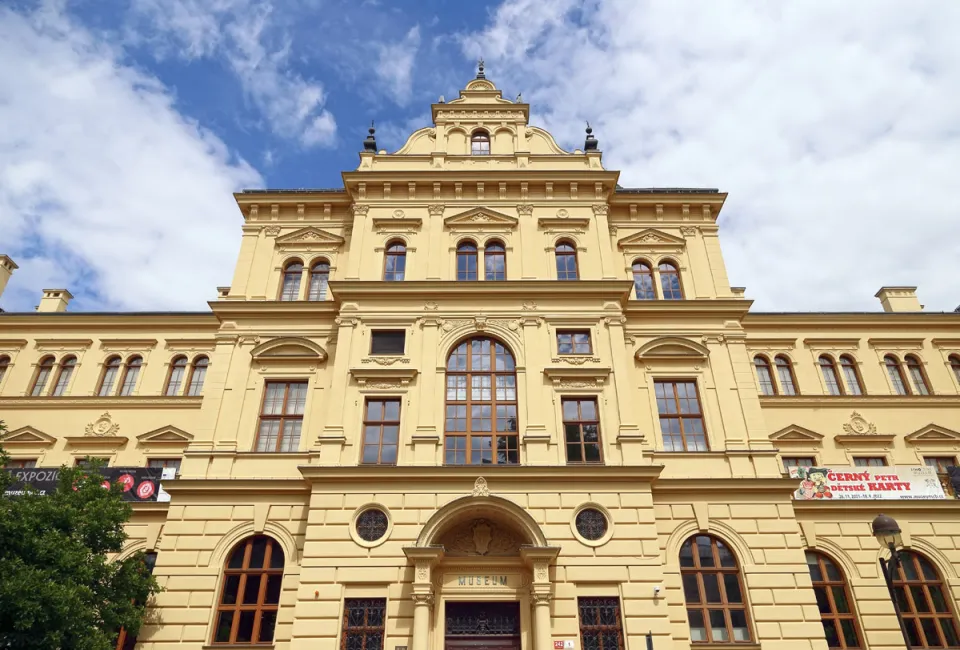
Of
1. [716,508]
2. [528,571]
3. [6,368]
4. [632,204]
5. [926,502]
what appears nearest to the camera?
[528,571]

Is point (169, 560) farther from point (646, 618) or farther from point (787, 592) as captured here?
point (787, 592)

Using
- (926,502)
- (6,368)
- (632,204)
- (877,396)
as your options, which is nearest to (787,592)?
(926,502)

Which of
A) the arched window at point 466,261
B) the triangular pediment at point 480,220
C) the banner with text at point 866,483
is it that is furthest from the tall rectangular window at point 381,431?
the banner with text at point 866,483

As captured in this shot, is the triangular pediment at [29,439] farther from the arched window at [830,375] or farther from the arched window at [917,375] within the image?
the arched window at [917,375]

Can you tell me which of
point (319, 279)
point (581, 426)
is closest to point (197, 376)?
point (319, 279)

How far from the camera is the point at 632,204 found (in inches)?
1133

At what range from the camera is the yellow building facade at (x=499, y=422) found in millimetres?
20219

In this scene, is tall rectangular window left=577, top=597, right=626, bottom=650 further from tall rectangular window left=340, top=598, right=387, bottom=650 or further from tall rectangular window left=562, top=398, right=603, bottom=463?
tall rectangular window left=340, top=598, right=387, bottom=650

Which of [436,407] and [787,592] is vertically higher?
[436,407]

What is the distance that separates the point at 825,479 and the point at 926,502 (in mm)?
3720

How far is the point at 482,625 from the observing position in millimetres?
20016

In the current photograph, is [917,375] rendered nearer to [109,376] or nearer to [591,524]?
[591,524]

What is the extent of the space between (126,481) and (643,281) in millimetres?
21550

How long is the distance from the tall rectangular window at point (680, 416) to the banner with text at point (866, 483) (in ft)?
13.1
